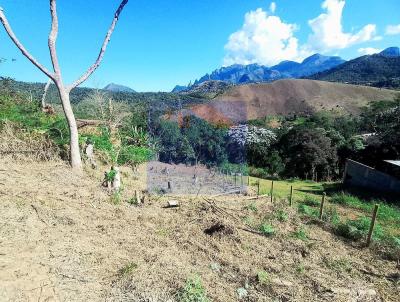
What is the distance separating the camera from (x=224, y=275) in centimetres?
479

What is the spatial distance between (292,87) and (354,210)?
6955 centimetres

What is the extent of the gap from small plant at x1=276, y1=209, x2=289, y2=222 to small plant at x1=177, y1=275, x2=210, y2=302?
141 inches

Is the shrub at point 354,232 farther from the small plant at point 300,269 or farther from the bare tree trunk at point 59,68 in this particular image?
the bare tree trunk at point 59,68

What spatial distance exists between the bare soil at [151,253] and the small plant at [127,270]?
0.01m

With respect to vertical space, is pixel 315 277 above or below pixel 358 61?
below

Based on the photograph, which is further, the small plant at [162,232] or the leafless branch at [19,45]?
the leafless branch at [19,45]

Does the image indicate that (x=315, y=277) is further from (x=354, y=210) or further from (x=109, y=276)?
(x=354, y=210)

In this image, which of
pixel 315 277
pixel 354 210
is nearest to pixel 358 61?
pixel 354 210

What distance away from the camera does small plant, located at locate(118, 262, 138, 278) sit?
4408 mm

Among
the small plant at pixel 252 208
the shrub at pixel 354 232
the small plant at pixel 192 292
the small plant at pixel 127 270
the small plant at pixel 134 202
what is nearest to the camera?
the small plant at pixel 192 292

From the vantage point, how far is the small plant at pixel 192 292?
4004mm

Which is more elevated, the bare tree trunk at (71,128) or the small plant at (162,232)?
the bare tree trunk at (71,128)

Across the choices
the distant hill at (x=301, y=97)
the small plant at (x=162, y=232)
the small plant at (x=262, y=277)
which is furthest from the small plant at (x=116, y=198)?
the distant hill at (x=301, y=97)

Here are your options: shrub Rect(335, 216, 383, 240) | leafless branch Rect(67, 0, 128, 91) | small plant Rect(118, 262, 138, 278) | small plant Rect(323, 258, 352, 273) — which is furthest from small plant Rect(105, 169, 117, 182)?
shrub Rect(335, 216, 383, 240)
